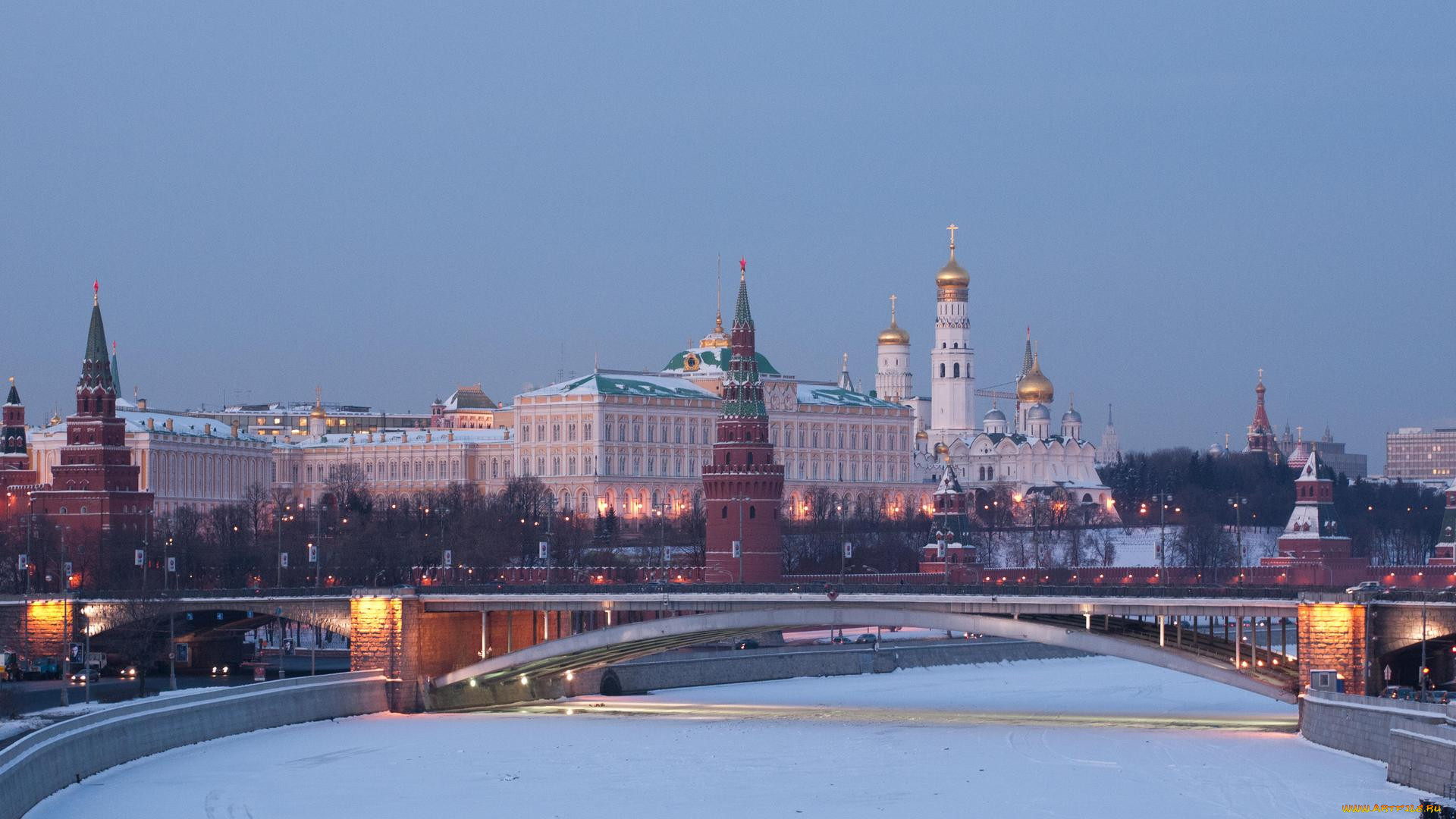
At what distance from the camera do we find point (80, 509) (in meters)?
124

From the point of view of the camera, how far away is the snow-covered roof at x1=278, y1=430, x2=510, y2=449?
182750mm

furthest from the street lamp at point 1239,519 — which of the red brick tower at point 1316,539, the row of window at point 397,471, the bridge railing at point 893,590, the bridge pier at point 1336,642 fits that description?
the bridge pier at point 1336,642

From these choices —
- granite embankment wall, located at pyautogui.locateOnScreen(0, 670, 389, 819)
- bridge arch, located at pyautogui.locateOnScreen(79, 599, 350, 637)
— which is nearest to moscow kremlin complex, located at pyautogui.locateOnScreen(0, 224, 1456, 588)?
bridge arch, located at pyautogui.locateOnScreen(79, 599, 350, 637)

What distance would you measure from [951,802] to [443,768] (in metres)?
12.2

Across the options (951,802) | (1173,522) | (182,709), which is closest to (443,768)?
(182,709)

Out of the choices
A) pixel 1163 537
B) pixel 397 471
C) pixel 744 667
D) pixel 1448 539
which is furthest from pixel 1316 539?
pixel 397 471

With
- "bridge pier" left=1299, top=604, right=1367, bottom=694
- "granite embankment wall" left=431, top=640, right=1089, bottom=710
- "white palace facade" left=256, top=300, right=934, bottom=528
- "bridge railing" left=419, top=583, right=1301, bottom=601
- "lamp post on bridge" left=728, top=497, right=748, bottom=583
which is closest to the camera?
"bridge pier" left=1299, top=604, right=1367, bottom=694

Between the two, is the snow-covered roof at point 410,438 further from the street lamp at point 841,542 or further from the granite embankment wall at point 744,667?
the granite embankment wall at point 744,667

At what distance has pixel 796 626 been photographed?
256 feet

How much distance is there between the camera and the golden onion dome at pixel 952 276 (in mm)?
196125

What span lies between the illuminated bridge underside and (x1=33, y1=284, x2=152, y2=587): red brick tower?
1784 inches

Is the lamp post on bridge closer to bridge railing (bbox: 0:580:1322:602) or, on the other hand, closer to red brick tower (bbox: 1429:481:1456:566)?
bridge railing (bbox: 0:580:1322:602)

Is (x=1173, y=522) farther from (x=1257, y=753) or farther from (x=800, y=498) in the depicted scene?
(x=1257, y=753)

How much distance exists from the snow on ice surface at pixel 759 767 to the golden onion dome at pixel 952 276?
377 ft
